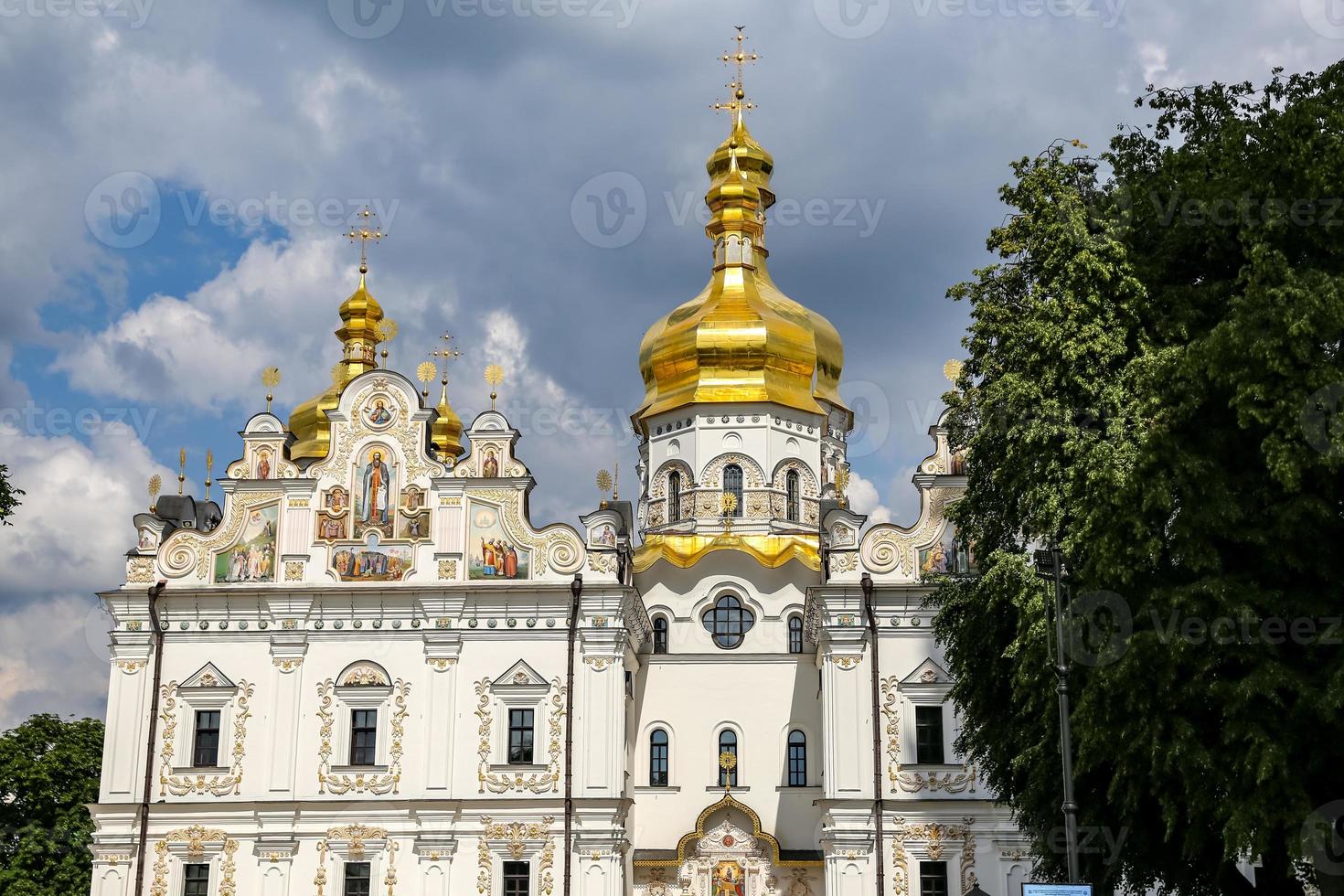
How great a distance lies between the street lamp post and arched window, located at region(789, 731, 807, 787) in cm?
1674

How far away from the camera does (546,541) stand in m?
33.2

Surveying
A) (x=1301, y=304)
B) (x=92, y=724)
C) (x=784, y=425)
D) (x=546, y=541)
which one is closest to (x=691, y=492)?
(x=784, y=425)

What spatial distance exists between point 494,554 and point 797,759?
8.77m

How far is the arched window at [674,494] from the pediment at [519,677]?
9270 millimetres

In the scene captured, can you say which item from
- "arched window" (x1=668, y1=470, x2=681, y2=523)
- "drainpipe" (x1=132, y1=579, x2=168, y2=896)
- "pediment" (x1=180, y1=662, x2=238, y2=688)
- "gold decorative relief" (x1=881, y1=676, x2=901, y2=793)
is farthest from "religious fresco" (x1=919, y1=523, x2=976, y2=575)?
"drainpipe" (x1=132, y1=579, x2=168, y2=896)

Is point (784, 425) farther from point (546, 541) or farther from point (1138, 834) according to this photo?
point (1138, 834)

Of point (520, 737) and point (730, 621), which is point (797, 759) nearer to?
point (730, 621)

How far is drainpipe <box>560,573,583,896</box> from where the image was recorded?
31156 mm

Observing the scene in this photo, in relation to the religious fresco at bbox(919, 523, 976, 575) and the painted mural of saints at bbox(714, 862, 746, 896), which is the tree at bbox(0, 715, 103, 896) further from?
the religious fresco at bbox(919, 523, 976, 575)

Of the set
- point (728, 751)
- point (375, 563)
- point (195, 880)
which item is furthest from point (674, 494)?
point (195, 880)

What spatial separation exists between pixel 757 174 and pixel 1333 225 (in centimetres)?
2833

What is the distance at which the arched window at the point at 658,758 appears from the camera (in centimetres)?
3547

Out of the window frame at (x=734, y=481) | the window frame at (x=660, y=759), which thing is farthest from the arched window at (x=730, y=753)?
the window frame at (x=734, y=481)

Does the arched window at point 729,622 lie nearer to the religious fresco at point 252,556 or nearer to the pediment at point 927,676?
the pediment at point 927,676
